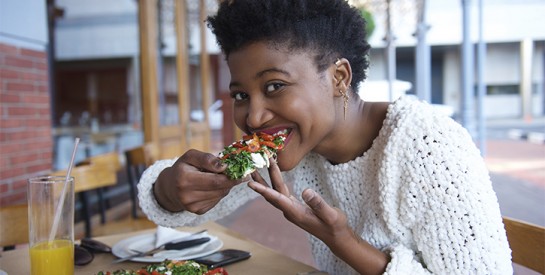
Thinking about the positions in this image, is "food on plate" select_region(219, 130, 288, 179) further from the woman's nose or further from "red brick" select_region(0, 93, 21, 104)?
"red brick" select_region(0, 93, 21, 104)

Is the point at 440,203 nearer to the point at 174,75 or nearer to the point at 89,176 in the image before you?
the point at 89,176

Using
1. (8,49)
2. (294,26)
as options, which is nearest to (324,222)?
(294,26)

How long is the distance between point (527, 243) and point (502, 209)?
4487 mm

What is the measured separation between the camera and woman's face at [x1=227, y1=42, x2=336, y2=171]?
119 centimetres

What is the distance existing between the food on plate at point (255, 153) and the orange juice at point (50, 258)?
47 cm

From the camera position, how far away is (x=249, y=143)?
1.27m

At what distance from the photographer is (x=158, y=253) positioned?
4.81 ft

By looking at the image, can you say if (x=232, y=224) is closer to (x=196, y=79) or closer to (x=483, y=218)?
(x=196, y=79)

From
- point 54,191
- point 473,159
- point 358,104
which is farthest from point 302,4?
point 54,191

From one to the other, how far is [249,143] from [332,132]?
0.85ft

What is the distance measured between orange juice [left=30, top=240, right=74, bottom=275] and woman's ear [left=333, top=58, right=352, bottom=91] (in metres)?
0.84

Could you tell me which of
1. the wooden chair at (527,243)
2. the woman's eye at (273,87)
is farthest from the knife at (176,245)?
the wooden chair at (527,243)

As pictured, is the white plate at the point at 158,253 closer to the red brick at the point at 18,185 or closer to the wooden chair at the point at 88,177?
the wooden chair at the point at 88,177

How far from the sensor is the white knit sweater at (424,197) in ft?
3.50
